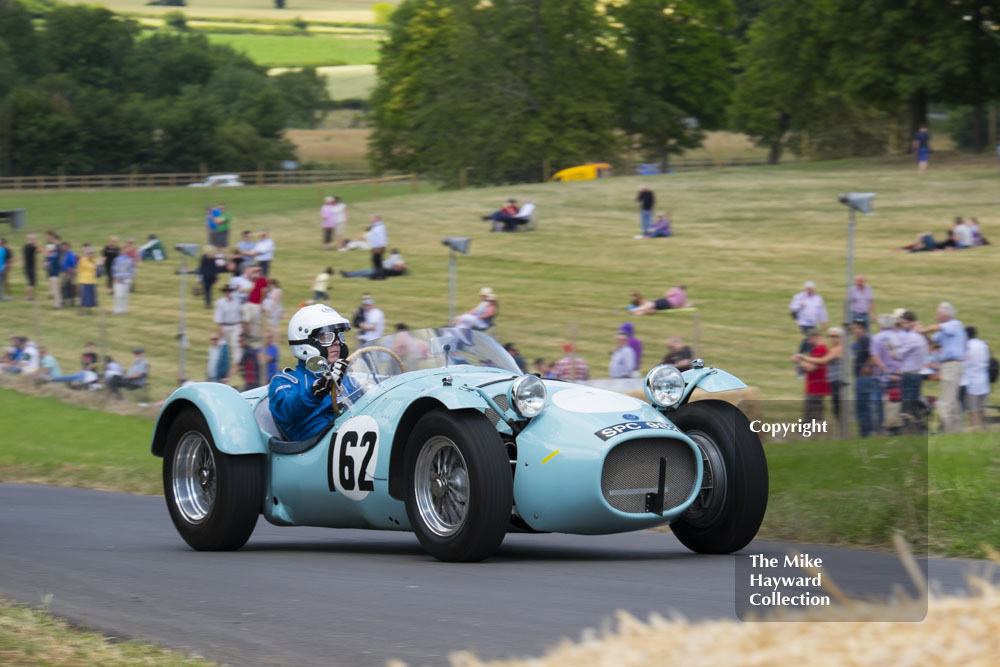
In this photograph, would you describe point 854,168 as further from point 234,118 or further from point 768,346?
point 234,118

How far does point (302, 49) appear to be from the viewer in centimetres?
14725

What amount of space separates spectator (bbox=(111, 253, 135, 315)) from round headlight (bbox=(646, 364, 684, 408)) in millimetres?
26142

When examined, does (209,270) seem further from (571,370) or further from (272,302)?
(571,370)

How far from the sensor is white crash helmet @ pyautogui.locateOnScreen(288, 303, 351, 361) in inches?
333

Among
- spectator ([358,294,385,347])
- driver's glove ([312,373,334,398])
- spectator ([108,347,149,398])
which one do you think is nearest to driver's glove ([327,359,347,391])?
driver's glove ([312,373,334,398])

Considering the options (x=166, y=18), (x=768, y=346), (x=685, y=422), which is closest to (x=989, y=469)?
(x=685, y=422)

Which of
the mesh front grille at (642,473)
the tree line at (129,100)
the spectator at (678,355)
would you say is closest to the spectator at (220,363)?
the spectator at (678,355)

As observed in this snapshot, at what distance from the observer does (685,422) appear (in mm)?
7566

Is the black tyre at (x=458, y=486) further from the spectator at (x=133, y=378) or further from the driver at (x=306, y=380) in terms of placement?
the spectator at (x=133, y=378)

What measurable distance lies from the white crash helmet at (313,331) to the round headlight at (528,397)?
168 cm

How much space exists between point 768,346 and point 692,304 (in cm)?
454

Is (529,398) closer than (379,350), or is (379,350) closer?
(529,398)

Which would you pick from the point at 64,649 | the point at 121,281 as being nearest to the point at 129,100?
the point at 121,281

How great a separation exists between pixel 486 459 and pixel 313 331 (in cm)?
203
